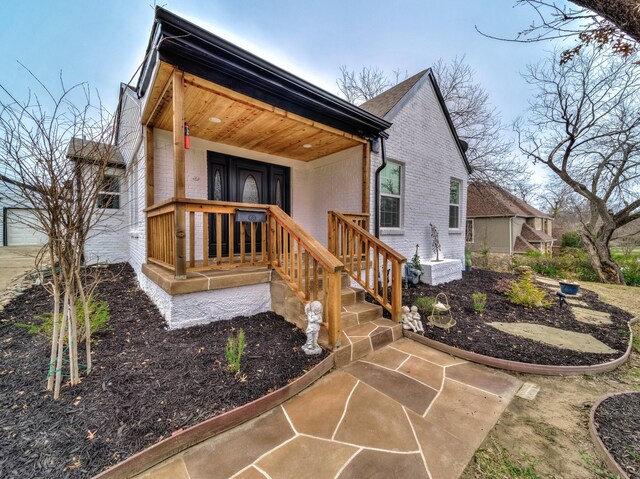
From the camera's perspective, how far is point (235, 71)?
9.90 feet

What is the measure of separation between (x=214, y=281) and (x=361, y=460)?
2.33 meters

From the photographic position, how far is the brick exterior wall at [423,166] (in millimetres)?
5810

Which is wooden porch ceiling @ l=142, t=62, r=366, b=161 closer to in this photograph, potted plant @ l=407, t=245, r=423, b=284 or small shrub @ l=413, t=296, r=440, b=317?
potted plant @ l=407, t=245, r=423, b=284

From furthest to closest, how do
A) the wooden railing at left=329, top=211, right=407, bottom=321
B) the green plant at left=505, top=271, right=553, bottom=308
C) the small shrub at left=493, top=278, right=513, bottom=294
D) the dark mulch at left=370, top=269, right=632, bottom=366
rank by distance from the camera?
the small shrub at left=493, top=278, right=513, bottom=294, the green plant at left=505, top=271, right=553, bottom=308, the wooden railing at left=329, top=211, right=407, bottom=321, the dark mulch at left=370, top=269, right=632, bottom=366

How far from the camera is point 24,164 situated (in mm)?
1838

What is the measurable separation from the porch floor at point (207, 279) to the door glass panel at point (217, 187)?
1.90 m

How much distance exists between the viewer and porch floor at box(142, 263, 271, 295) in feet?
9.47

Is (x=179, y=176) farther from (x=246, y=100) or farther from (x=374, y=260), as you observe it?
(x=374, y=260)

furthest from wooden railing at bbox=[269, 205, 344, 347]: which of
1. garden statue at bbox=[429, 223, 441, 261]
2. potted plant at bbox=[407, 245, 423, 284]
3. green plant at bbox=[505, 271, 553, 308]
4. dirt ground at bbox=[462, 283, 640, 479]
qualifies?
garden statue at bbox=[429, 223, 441, 261]

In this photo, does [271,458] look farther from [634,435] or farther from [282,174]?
[282,174]

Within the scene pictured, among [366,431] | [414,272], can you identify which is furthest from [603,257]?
[366,431]

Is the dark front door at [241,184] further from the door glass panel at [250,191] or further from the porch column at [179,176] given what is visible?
the porch column at [179,176]

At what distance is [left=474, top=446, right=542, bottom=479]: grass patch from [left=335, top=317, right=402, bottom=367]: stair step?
1.29 metres

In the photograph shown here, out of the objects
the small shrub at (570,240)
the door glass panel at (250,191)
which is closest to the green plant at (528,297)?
the door glass panel at (250,191)
